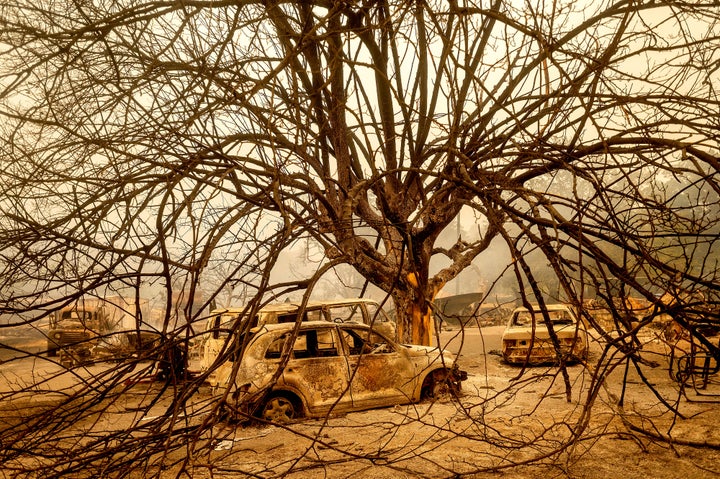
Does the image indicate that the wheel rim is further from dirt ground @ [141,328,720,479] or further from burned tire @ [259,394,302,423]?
dirt ground @ [141,328,720,479]

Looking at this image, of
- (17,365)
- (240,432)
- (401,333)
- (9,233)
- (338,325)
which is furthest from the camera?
(17,365)

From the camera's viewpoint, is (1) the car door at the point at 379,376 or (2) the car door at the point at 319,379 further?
(1) the car door at the point at 379,376

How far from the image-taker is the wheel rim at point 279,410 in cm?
634

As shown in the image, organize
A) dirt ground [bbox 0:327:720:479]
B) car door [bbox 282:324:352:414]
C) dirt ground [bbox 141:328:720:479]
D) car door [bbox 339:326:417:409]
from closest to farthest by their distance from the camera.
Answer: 1. dirt ground [bbox 0:327:720:479]
2. dirt ground [bbox 141:328:720:479]
3. car door [bbox 282:324:352:414]
4. car door [bbox 339:326:417:409]

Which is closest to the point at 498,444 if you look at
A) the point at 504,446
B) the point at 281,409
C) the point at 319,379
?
the point at 504,446

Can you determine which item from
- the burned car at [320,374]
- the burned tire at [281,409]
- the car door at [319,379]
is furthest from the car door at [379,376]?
the burned tire at [281,409]

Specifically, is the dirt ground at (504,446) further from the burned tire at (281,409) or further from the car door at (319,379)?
the car door at (319,379)

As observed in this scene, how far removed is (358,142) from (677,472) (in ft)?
23.9

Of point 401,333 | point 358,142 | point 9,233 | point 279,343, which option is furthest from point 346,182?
point 9,233

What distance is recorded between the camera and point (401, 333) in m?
8.98

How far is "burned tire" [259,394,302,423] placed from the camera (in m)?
6.35

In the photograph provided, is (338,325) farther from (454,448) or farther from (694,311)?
(694,311)

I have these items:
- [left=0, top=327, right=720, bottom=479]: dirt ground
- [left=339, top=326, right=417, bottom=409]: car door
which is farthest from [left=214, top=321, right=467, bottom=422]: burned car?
[left=0, top=327, right=720, bottom=479]: dirt ground

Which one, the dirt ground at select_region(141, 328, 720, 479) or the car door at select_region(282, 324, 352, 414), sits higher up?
the car door at select_region(282, 324, 352, 414)
